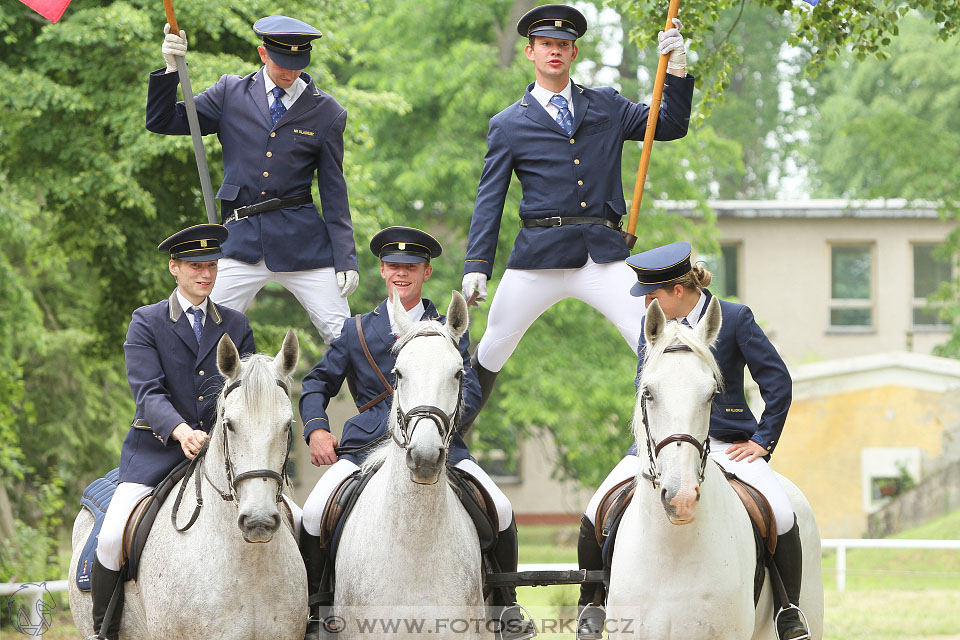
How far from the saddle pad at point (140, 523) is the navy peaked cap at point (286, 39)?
2436 mm

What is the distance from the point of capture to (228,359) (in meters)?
5.23

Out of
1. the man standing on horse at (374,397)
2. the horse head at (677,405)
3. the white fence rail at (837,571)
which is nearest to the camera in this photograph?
the horse head at (677,405)

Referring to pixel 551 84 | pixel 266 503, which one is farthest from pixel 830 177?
pixel 266 503

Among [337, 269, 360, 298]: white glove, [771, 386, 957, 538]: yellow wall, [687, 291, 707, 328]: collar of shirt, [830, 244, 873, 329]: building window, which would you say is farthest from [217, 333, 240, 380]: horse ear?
[830, 244, 873, 329]: building window

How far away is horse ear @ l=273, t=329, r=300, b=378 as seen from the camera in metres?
5.30

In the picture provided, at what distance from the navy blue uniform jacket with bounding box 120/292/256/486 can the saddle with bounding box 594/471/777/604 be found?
1.97 metres

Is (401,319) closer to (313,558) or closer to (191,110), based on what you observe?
(313,558)

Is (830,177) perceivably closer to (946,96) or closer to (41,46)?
(946,96)

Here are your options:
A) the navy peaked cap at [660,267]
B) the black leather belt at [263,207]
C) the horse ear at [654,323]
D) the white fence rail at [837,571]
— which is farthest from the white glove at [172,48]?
the white fence rail at [837,571]

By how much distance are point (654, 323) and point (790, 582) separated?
1694 millimetres

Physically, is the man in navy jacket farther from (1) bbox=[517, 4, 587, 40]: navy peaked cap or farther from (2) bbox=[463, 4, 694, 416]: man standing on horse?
(1) bbox=[517, 4, 587, 40]: navy peaked cap

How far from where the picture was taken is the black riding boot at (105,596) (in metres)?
5.85

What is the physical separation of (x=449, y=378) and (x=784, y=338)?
2651 centimetres

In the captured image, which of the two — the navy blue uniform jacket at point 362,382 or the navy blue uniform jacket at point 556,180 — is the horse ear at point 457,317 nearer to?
the navy blue uniform jacket at point 362,382
